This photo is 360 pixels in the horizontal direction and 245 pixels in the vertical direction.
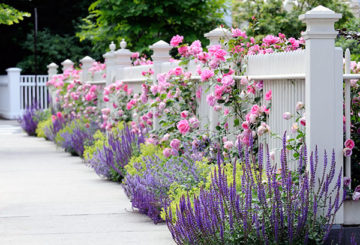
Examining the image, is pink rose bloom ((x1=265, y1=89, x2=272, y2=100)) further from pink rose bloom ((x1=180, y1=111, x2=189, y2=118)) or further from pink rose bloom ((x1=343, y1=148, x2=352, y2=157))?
pink rose bloom ((x1=180, y1=111, x2=189, y2=118))

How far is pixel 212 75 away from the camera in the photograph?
796 centimetres

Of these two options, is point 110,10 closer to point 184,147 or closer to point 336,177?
point 184,147

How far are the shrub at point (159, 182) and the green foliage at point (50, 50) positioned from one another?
25.7 m

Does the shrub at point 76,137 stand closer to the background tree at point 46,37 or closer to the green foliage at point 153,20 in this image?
the green foliage at point 153,20

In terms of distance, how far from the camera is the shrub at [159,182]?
7285 millimetres

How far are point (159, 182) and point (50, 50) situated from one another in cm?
2646

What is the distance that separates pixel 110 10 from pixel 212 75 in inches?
526

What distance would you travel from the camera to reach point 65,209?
816 centimetres

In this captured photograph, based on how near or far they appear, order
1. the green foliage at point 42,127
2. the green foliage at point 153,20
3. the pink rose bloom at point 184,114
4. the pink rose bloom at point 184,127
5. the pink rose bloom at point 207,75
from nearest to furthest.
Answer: the pink rose bloom at point 207,75 → the pink rose bloom at point 184,127 → the pink rose bloom at point 184,114 → the green foliage at point 42,127 → the green foliage at point 153,20

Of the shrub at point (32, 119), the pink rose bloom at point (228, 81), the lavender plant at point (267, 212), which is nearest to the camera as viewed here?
the lavender plant at point (267, 212)

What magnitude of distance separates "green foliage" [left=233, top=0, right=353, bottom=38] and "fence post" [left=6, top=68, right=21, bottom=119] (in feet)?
34.8

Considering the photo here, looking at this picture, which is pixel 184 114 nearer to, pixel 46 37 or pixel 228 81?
pixel 228 81

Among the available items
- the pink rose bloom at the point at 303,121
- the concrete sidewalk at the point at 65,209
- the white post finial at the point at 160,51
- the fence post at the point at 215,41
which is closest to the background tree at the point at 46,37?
the concrete sidewalk at the point at 65,209

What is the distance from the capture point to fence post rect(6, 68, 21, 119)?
94.8 ft
